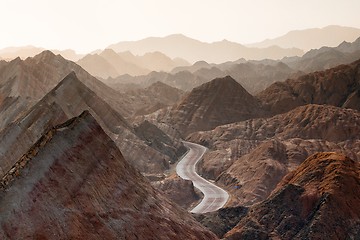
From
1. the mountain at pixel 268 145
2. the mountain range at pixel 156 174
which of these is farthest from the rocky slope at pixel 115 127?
the mountain at pixel 268 145

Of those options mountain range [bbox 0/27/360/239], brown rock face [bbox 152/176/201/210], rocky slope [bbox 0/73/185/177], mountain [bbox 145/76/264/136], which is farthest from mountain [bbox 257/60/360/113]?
brown rock face [bbox 152/176/201/210]

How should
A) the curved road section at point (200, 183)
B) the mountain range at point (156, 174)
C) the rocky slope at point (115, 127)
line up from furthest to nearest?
the rocky slope at point (115, 127)
the curved road section at point (200, 183)
the mountain range at point (156, 174)

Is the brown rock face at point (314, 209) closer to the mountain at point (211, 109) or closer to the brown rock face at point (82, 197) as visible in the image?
the brown rock face at point (82, 197)

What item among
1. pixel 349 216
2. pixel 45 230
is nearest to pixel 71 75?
pixel 349 216

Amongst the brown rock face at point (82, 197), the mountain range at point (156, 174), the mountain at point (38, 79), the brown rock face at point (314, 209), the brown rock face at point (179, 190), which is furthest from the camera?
the mountain at point (38, 79)

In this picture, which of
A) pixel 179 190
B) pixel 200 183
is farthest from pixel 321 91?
pixel 179 190
